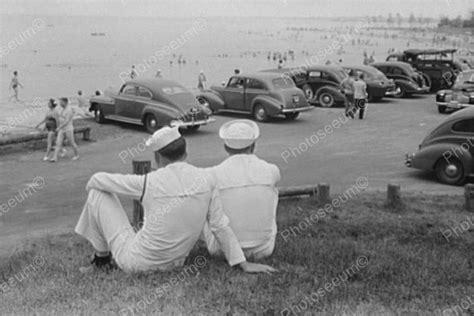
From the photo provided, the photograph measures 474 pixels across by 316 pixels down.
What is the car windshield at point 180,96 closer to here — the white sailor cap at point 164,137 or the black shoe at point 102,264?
the black shoe at point 102,264

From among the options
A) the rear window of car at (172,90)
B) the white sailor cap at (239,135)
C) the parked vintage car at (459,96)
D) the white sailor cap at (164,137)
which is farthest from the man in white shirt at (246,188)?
the parked vintage car at (459,96)

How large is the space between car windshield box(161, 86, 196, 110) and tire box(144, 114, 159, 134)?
31.6 inches

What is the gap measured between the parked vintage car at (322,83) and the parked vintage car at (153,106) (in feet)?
24.6

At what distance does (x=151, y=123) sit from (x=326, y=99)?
29.7ft

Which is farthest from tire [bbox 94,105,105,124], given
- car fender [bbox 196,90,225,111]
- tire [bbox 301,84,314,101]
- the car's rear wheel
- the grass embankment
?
the grass embankment

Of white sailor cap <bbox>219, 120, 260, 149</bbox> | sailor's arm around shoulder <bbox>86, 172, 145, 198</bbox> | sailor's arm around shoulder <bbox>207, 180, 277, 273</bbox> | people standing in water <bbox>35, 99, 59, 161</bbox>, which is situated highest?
white sailor cap <bbox>219, 120, 260, 149</bbox>

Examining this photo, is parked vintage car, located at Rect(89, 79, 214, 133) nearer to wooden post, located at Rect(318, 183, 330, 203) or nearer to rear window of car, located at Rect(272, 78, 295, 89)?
rear window of car, located at Rect(272, 78, 295, 89)

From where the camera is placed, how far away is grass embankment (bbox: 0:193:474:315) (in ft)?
14.3

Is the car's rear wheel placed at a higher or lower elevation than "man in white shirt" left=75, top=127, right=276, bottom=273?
lower

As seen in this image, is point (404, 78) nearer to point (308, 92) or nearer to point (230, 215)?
point (308, 92)

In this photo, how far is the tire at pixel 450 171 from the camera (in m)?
12.0

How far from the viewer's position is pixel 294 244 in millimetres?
6359

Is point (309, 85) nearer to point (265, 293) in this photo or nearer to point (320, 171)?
point (320, 171)

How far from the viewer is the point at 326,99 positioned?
2472 cm
